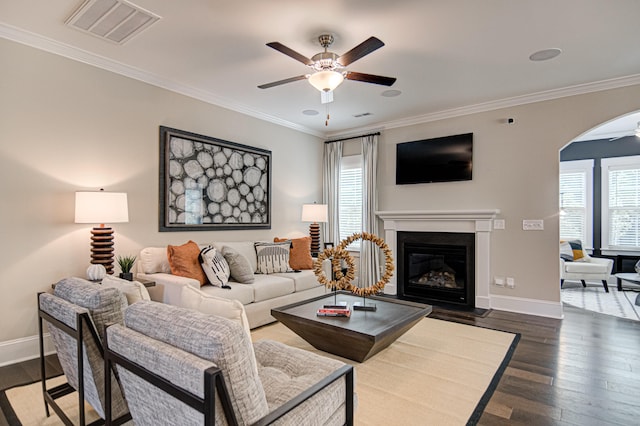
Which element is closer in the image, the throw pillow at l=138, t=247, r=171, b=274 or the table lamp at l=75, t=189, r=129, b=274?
the table lamp at l=75, t=189, r=129, b=274

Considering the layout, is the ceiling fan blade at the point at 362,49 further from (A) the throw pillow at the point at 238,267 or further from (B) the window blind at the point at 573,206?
(B) the window blind at the point at 573,206

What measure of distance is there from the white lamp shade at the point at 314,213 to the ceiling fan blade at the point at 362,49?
9.83ft

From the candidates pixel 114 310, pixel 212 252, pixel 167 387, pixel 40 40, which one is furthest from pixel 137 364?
pixel 40 40

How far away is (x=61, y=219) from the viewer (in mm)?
3338

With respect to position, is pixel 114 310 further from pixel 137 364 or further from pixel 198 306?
pixel 137 364

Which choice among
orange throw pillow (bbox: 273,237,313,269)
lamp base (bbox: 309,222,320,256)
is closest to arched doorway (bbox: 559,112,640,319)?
lamp base (bbox: 309,222,320,256)

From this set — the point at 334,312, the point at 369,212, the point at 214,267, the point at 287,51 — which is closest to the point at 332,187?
the point at 369,212

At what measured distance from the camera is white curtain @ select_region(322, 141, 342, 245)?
6.47 m

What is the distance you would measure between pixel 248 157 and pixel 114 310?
3.57 meters

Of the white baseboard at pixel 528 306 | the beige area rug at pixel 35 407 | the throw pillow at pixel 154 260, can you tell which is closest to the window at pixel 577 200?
the white baseboard at pixel 528 306

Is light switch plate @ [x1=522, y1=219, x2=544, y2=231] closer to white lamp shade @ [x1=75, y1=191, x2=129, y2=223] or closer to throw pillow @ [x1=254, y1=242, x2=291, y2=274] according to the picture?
throw pillow @ [x1=254, y1=242, x2=291, y2=274]

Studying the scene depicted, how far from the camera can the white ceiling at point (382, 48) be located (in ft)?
8.96

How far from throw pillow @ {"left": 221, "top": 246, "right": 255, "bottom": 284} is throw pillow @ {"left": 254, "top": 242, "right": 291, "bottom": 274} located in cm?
62

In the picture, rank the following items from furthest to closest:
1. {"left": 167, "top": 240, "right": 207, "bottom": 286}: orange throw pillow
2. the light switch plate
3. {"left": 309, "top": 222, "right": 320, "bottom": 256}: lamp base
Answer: {"left": 309, "top": 222, "right": 320, "bottom": 256}: lamp base, the light switch plate, {"left": 167, "top": 240, "right": 207, "bottom": 286}: orange throw pillow
